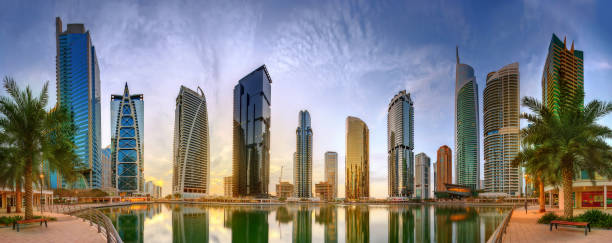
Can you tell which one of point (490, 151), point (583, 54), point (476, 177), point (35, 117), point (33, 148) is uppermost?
point (583, 54)

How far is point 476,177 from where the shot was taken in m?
163

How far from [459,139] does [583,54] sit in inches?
3036

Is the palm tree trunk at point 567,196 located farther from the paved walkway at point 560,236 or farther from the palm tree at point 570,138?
the paved walkway at point 560,236

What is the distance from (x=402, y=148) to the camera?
7377 inches

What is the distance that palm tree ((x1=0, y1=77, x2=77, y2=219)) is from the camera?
1691 centimetres

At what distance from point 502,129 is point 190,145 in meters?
156

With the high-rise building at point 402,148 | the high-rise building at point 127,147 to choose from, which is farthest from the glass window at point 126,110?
the high-rise building at point 402,148

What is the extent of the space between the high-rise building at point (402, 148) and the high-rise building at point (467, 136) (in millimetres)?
26623

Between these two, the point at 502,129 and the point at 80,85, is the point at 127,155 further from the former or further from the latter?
the point at 502,129

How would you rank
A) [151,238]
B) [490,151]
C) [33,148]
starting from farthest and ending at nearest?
[490,151], [151,238], [33,148]

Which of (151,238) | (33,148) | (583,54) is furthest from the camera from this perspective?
(583,54)

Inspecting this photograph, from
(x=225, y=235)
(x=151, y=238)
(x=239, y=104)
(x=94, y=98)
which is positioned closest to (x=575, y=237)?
(x=225, y=235)

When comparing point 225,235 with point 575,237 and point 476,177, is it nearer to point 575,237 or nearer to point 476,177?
point 575,237

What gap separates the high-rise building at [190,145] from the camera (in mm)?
156250
